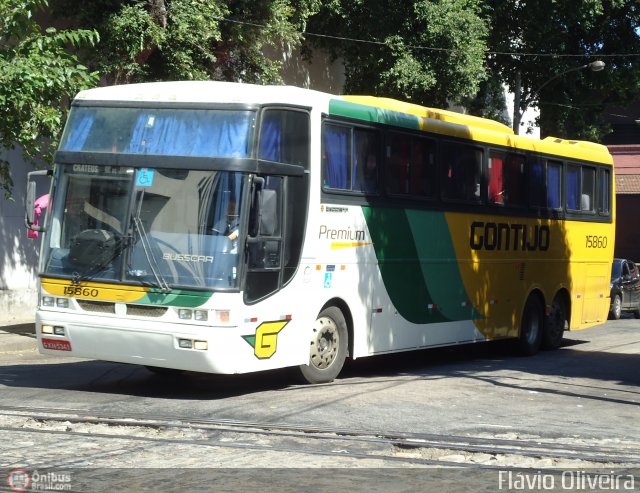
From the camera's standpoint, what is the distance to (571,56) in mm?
36281

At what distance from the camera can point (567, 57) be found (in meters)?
36.6

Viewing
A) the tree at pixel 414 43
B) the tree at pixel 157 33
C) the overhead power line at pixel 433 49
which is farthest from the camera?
the tree at pixel 414 43

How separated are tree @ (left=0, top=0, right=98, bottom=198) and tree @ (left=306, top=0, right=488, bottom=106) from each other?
470 inches

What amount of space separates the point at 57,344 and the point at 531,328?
31.3 ft

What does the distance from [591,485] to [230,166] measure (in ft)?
17.8

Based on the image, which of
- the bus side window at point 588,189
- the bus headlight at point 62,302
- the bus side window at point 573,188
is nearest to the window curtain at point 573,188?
the bus side window at point 573,188

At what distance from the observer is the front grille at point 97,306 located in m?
11.8

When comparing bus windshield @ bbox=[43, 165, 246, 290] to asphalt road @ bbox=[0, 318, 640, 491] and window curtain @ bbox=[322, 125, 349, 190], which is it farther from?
window curtain @ bbox=[322, 125, 349, 190]

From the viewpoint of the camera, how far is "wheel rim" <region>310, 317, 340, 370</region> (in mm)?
13031

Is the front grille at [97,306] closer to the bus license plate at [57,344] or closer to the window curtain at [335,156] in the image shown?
the bus license plate at [57,344]

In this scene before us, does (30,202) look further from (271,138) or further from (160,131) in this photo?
(271,138)

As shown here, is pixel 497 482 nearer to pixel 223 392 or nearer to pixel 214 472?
pixel 214 472

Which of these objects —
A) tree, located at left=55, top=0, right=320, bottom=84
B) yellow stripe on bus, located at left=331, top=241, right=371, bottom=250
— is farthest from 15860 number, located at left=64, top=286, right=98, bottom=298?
tree, located at left=55, top=0, right=320, bottom=84

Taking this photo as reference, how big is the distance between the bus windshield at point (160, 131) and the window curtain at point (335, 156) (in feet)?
5.00
